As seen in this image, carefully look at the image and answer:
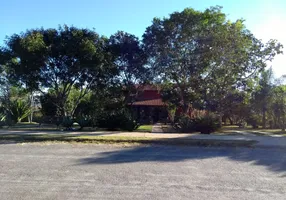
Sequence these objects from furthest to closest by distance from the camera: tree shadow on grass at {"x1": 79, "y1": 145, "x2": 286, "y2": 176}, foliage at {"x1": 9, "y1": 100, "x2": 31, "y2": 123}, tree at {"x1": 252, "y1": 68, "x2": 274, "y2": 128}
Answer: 1. tree at {"x1": 252, "y1": 68, "x2": 274, "y2": 128}
2. foliage at {"x1": 9, "y1": 100, "x2": 31, "y2": 123}
3. tree shadow on grass at {"x1": 79, "y1": 145, "x2": 286, "y2": 176}

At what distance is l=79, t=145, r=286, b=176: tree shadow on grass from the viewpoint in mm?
8555

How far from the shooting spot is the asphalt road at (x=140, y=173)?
575 centimetres

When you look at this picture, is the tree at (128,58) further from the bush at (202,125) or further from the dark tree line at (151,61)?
the bush at (202,125)

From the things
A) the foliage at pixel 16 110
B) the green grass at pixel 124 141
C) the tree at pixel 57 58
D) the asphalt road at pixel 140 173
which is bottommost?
the asphalt road at pixel 140 173

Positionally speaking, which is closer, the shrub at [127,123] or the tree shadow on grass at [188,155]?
the tree shadow on grass at [188,155]

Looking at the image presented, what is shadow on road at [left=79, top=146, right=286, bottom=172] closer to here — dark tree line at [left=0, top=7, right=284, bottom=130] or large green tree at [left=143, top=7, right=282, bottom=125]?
dark tree line at [left=0, top=7, right=284, bottom=130]

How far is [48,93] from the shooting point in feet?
86.5

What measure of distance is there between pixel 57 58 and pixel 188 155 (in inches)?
575

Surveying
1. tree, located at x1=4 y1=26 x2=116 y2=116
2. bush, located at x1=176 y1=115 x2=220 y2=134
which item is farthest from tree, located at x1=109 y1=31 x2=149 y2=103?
bush, located at x1=176 y1=115 x2=220 y2=134

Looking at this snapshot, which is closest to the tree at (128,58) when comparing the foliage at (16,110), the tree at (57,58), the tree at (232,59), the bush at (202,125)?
the tree at (57,58)

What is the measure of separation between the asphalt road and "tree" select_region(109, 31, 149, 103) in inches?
587

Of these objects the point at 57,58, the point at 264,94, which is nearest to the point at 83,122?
the point at 57,58

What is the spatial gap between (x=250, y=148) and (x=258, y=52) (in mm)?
16499

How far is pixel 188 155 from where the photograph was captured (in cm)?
959
